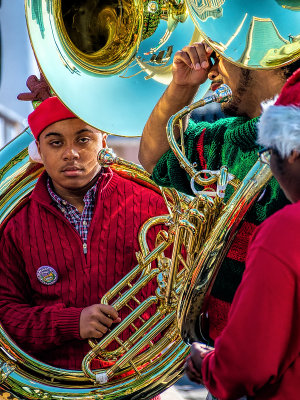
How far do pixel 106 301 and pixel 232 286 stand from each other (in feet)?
1.69

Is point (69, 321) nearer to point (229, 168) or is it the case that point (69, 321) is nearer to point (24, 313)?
point (24, 313)

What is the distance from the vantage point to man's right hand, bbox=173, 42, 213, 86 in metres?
2.15

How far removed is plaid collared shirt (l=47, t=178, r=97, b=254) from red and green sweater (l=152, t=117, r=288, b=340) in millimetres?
422

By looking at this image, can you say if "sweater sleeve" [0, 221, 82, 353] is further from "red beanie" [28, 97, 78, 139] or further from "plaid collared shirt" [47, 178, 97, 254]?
"red beanie" [28, 97, 78, 139]

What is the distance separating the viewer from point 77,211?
8.71 ft

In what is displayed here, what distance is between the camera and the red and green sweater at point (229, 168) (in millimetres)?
1949

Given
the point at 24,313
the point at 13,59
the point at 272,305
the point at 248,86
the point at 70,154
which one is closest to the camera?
the point at 272,305

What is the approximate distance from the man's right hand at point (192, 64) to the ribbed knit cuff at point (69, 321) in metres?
0.82

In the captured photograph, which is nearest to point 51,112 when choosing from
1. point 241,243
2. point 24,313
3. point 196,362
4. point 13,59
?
point 24,313

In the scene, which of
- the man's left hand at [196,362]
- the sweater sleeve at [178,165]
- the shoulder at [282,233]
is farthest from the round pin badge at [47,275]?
the shoulder at [282,233]

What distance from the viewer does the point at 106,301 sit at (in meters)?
2.43

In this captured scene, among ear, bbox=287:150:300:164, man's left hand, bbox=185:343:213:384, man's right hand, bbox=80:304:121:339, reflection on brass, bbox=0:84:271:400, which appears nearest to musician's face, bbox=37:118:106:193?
reflection on brass, bbox=0:84:271:400

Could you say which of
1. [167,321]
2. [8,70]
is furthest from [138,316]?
[8,70]

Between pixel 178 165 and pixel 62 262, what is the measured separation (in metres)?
0.58
